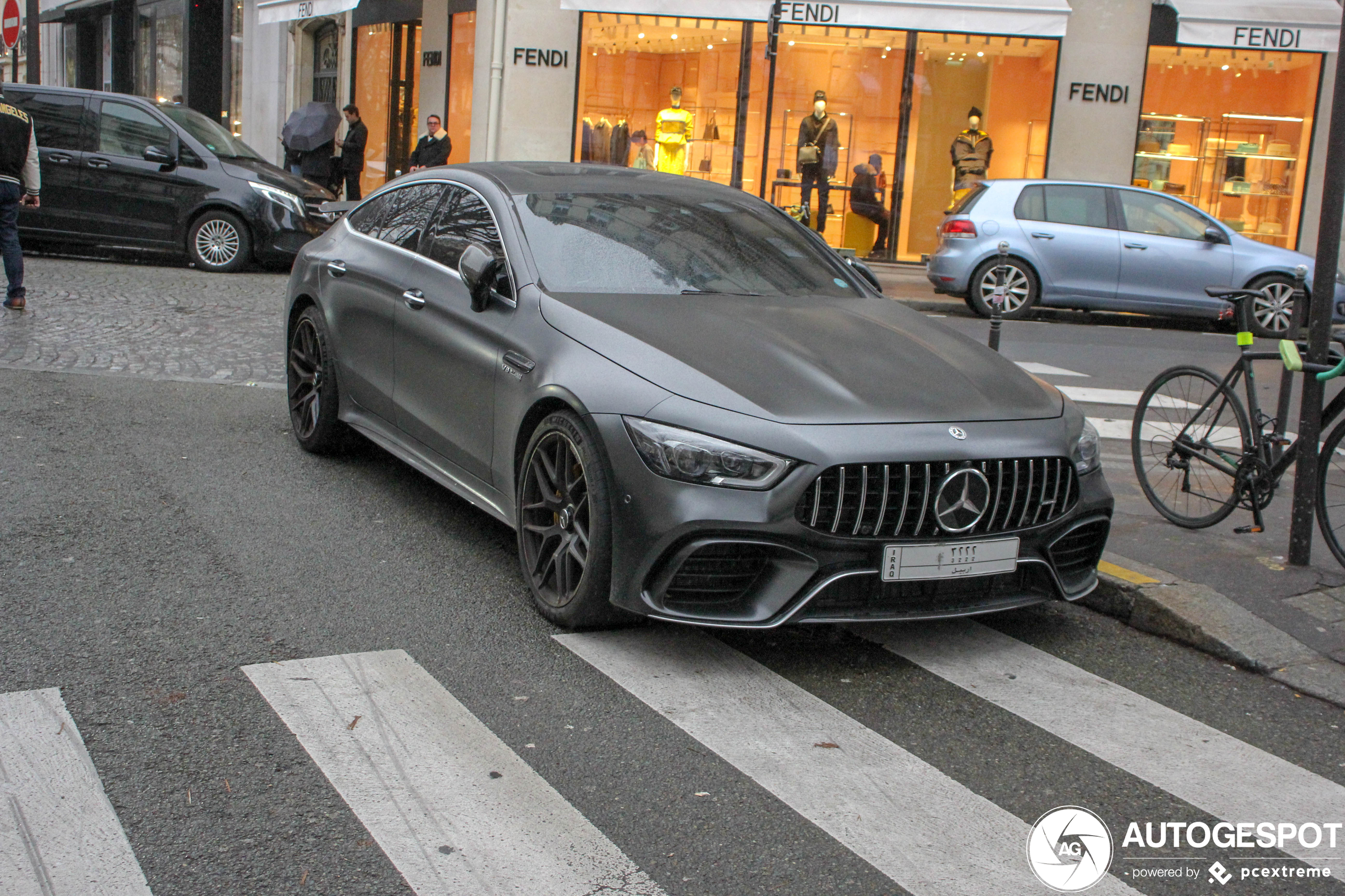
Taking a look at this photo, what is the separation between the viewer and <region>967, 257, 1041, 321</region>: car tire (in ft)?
50.5

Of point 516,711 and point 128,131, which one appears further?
point 128,131

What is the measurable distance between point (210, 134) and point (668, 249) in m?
11.8

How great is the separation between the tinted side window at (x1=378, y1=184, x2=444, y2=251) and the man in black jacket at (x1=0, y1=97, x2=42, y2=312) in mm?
5742

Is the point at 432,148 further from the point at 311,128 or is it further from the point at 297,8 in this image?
the point at 297,8

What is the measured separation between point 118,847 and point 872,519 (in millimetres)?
2237

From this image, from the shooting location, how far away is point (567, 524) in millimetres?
4594

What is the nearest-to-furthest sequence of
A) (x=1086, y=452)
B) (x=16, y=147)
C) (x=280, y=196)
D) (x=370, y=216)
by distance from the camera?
(x=1086, y=452)
(x=370, y=216)
(x=16, y=147)
(x=280, y=196)

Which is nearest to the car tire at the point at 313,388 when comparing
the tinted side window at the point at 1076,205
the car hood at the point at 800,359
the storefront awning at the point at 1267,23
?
the car hood at the point at 800,359

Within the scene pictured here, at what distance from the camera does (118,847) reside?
10.1 ft

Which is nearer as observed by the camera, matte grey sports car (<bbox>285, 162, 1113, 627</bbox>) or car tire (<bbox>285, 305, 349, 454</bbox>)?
matte grey sports car (<bbox>285, 162, 1113, 627</bbox>)

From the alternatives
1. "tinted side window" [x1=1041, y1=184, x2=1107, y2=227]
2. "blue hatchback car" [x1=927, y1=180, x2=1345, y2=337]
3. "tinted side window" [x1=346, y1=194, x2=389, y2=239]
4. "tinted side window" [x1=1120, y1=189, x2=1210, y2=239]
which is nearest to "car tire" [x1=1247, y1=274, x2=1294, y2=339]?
"blue hatchback car" [x1=927, y1=180, x2=1345, y2=337]

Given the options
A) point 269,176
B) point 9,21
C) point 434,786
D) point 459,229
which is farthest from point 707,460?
point 9,21

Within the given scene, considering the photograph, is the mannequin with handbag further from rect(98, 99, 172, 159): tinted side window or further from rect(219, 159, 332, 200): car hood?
rect(98, 99, 172, 159): tinted side window

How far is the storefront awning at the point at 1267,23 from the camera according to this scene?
1975 centimetres
